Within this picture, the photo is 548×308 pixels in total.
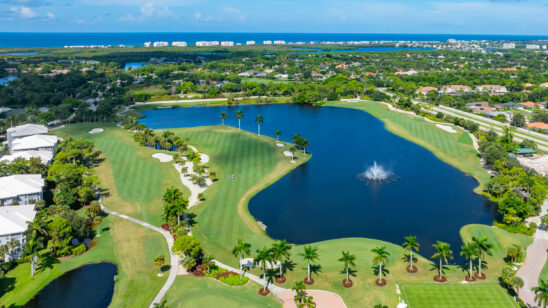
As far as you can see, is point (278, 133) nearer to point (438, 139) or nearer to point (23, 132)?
point (438, 139)

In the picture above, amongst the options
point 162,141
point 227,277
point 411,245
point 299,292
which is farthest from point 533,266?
point 162,141

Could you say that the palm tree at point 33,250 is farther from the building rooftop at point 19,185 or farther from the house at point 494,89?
the house at point 494,89

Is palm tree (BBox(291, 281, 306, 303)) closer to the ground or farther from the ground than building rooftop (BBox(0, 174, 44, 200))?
closer to the ground

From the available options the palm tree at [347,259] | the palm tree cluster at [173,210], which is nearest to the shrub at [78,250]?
the palm tree cluster at [173,210]

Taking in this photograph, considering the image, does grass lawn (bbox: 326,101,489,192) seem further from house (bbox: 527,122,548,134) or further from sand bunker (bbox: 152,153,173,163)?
sand bunker (bbox: 152,153,173,163)

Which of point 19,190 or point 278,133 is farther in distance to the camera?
point 278,133

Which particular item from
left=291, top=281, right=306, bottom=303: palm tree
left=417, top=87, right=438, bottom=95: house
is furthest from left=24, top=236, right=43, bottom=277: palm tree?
left=417, top=87, right=438, bottom=95: house
